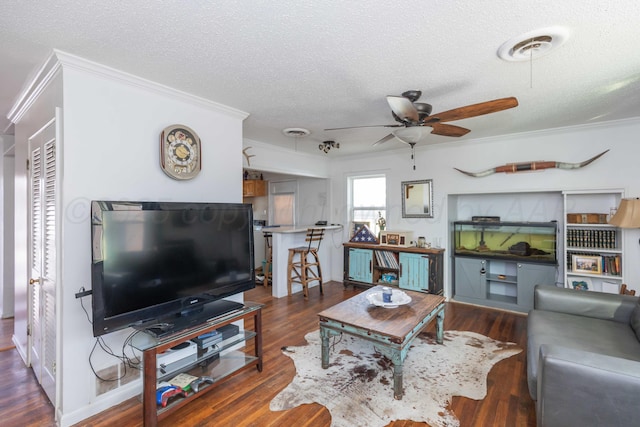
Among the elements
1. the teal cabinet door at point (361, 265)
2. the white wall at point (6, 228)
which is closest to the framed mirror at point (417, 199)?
the teal cabinet door at point (361, 265)

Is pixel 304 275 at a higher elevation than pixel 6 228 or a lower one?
lower

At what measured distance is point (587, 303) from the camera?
260cm

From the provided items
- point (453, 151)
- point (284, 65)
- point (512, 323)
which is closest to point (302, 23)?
point (284, 65)

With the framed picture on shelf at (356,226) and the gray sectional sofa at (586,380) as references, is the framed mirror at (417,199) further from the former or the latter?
the gray sectional sofa at (586,380)

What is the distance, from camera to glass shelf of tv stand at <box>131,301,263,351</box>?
1879 millimetres

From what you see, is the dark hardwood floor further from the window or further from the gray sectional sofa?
the window

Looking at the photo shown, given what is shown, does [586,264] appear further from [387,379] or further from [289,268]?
[289,268]

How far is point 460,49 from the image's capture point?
5.99 ft

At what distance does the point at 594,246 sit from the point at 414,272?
2120 mm

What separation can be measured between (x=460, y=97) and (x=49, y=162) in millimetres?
3280

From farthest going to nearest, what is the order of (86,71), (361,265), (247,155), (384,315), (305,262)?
1. (361,265)
2. (305,262)
3. (247,155)
4. (384,315)
5. (86,71)

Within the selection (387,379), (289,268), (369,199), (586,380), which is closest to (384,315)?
(387,379)

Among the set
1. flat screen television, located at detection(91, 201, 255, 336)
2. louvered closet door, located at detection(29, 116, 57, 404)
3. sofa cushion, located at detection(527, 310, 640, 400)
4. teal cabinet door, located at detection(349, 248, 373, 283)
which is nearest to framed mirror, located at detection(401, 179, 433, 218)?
teal cabinet door, located at detection(349, 248, 373, 283)

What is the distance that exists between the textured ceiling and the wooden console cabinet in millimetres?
2328
